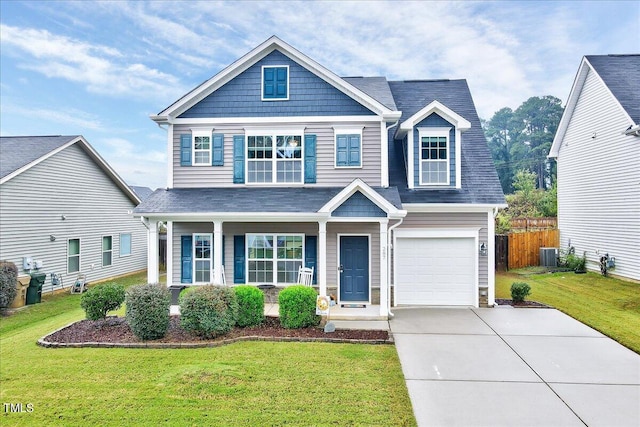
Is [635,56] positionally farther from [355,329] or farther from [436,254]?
[355,329]

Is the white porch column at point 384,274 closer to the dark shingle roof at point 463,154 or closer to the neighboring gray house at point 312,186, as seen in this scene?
the neighboring gray house at point 312,186

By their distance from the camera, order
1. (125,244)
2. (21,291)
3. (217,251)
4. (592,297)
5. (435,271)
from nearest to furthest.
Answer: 1. (217,251)
2. (435,271)
3. (592,297)
4. (21,291)
5. (125,244)

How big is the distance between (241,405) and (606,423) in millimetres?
4852

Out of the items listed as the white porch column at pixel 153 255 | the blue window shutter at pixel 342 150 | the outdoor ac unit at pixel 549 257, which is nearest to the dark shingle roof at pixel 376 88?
the blue window shutter at pixel 342 150

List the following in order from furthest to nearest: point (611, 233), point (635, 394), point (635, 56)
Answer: point (635, 56), point (611, 233), point (635, 394)

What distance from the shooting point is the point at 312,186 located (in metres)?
11.5

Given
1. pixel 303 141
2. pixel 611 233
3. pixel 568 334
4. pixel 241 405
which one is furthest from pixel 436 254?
pixel 611 233

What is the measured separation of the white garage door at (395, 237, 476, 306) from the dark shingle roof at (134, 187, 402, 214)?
6.26ft

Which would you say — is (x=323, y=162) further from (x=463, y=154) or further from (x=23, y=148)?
(x=23, y=148)

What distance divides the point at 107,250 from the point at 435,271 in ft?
51.4

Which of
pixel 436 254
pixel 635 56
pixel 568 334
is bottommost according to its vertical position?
pixel 568 334

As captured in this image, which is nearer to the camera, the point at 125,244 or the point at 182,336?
the point at 182,336

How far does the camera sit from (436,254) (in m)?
11.2

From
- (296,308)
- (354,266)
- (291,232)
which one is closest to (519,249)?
(354,266)
